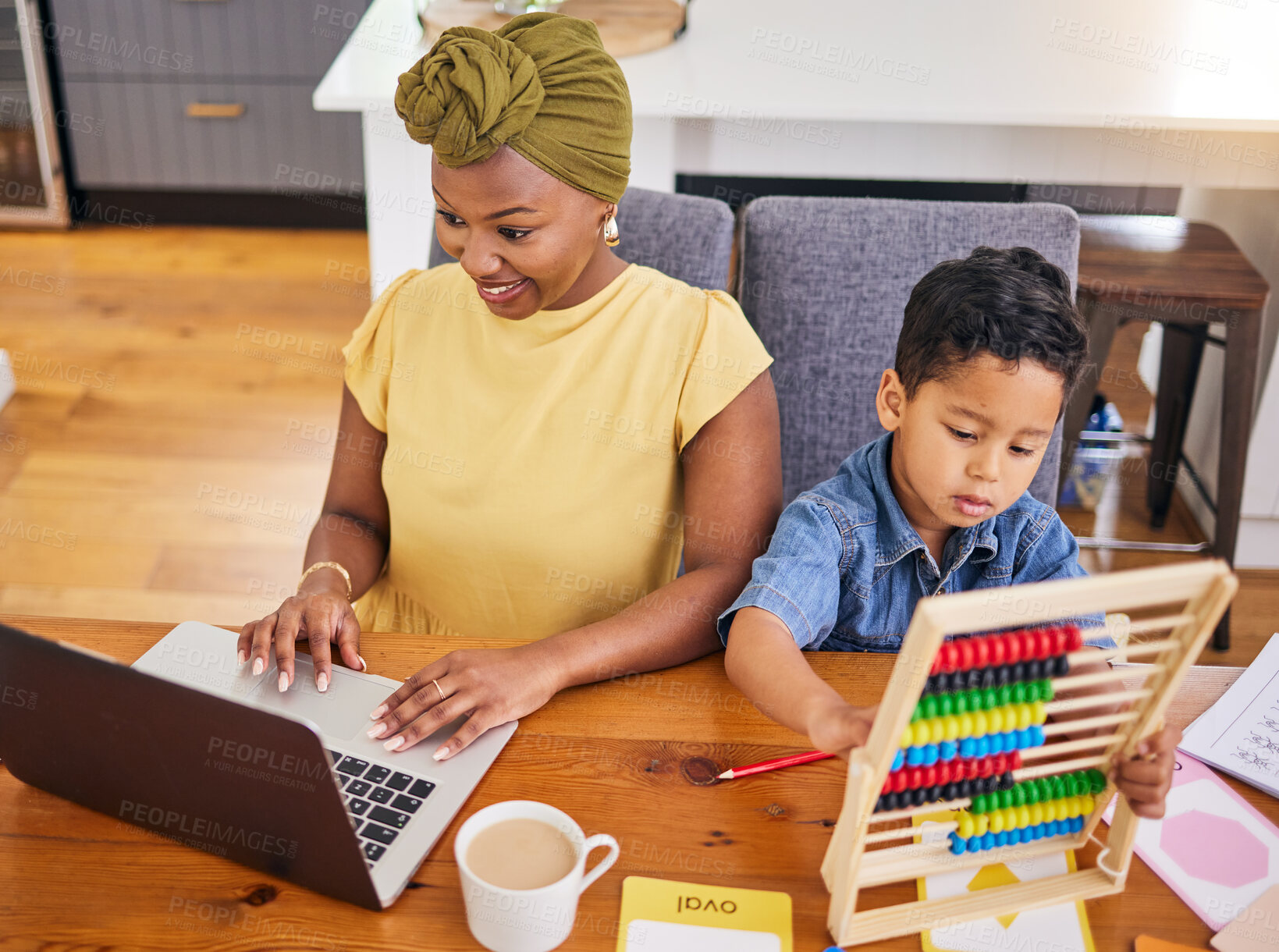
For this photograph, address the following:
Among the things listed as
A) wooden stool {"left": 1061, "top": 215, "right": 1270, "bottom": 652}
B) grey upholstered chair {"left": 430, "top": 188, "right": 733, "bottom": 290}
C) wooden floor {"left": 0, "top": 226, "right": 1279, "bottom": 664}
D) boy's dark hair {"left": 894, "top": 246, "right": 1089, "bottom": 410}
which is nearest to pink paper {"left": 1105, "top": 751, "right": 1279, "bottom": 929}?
boy's dark hair {"left": 894, "top": 246, "right": 1089, "bottom": 410}

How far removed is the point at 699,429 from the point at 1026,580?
0.39 metres

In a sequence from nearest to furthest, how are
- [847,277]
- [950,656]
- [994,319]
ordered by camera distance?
[950,656]
[994,319]
[847,277]

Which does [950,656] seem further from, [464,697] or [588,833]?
[464,697]

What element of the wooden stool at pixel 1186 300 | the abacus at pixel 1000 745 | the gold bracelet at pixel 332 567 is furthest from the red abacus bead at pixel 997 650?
the wooden stool at pixel 1186 300

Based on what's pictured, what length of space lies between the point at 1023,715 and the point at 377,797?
53cm

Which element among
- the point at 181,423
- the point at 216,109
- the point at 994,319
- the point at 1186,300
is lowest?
the point at 181,423

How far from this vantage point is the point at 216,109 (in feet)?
13.0

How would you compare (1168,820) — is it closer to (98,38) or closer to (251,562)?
(251,562)

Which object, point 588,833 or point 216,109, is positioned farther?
point 216,109

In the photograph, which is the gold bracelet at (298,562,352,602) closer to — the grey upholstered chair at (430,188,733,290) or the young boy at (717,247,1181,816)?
the young boy at (717,247,1181,816)

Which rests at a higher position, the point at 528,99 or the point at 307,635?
the point at 528,99

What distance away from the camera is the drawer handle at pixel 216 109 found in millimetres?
3965

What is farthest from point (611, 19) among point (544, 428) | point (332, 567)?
point (332, 567)

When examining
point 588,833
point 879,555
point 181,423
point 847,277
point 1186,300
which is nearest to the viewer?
point 588,833
